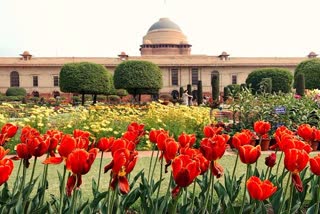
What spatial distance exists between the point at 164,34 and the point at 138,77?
3122cm

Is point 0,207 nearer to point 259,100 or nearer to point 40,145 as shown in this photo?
point 40,145

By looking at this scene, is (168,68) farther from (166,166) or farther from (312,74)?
(166,166)

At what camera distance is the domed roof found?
56.6 metres

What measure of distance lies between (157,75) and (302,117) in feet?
62.2

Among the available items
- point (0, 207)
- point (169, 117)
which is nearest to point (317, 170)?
point (0, 207)

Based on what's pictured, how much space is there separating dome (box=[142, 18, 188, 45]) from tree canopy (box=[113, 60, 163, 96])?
28.5 metres

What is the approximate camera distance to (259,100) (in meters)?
8.19

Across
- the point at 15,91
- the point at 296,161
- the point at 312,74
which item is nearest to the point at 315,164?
the point at 296,161

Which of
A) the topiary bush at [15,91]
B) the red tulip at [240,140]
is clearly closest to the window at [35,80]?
the topiary bush at [15,91]

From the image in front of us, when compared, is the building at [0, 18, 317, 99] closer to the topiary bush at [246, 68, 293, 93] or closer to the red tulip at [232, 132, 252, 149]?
the topiary bush at [246, 68, 293, 93]

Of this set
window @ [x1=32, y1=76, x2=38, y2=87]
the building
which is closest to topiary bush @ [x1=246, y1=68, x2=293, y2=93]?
the building

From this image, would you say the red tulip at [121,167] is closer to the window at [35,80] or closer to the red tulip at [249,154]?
the red tulip at [249,154]

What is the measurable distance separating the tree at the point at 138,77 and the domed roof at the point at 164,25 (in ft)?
104

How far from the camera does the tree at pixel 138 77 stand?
24.7 m
